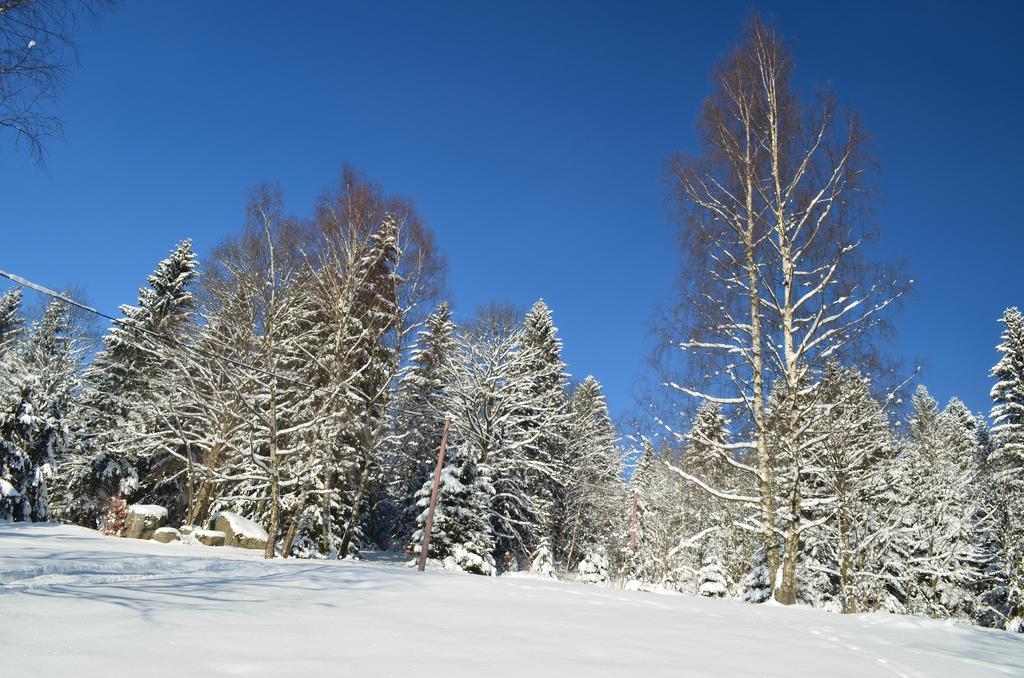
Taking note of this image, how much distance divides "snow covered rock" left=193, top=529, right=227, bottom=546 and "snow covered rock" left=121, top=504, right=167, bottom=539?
1403 mm

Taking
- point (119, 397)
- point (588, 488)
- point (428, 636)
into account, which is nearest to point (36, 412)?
point (119, 397)

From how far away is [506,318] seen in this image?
24.1 m

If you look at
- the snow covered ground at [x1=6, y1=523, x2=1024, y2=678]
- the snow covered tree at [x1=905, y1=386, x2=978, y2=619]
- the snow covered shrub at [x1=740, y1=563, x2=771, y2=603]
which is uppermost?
the snow covered tree at [x1=905, y1=386, x2=978, y2=619]

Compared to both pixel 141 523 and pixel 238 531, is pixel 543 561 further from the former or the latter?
pixel 141 523

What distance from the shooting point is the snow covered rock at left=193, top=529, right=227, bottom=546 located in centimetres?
→ 1573

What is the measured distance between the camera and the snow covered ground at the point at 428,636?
2705 millimetres

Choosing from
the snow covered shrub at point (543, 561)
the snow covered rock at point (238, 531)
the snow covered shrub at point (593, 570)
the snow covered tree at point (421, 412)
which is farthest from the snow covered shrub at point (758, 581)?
the snow covered rock at point (238, 531)

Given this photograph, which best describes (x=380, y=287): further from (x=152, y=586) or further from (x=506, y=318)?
(x=152, y=586)

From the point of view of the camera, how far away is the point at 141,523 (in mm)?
16250

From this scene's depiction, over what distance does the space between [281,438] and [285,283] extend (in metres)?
5.61

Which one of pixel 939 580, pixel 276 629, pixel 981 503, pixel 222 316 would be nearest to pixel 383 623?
pixel 276 629

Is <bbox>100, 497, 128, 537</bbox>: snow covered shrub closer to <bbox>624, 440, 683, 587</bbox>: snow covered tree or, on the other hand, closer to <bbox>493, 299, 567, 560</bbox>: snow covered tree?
<bbox>493, 299, 567, 560</bbox>: snow covered tree

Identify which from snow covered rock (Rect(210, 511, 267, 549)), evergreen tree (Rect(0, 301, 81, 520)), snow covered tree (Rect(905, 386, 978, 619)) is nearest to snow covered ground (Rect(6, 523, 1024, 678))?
snow covered rock (Rect(210, 511, 267, 549))

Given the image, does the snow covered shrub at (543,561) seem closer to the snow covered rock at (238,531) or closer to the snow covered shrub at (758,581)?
the snow covered shrub at (758,581)
